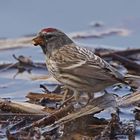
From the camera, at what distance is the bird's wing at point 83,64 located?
25.9ft

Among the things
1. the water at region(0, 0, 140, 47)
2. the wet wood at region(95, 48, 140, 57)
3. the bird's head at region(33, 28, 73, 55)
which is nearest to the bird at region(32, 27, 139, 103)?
the bird's head at region(33, 28, 73, 55)

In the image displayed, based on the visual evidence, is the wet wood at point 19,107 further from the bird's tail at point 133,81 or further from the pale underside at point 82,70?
the bird's tail at point 133,81

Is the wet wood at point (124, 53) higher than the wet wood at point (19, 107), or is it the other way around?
the wet wood at point (124, 53)

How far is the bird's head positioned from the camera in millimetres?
8461

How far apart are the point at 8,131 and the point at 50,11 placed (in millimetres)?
6037

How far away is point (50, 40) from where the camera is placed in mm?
8578

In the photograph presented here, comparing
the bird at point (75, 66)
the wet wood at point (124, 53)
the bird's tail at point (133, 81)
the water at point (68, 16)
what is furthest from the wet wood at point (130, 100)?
the water at point (68, 16)

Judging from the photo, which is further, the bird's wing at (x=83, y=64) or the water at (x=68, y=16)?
the water at (x=68, y=16)

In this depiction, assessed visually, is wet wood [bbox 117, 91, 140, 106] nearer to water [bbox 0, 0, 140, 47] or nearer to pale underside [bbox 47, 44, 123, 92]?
pale underside [bbox 47, 44, 123, 92]

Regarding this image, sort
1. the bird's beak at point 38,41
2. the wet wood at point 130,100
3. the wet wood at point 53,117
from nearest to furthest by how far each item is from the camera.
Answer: the wet wood at point 53,117
the wet wood at point 130,100
the bird's beak at point 38,41

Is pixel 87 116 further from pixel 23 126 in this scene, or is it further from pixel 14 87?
pixel 14 87

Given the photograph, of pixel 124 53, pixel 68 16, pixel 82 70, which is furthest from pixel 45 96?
pixel 68 16

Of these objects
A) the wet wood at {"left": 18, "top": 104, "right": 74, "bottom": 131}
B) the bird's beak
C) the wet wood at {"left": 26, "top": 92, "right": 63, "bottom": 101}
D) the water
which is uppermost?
the water

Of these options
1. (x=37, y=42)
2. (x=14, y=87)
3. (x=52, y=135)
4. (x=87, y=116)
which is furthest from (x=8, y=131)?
(x=14, y=87)
